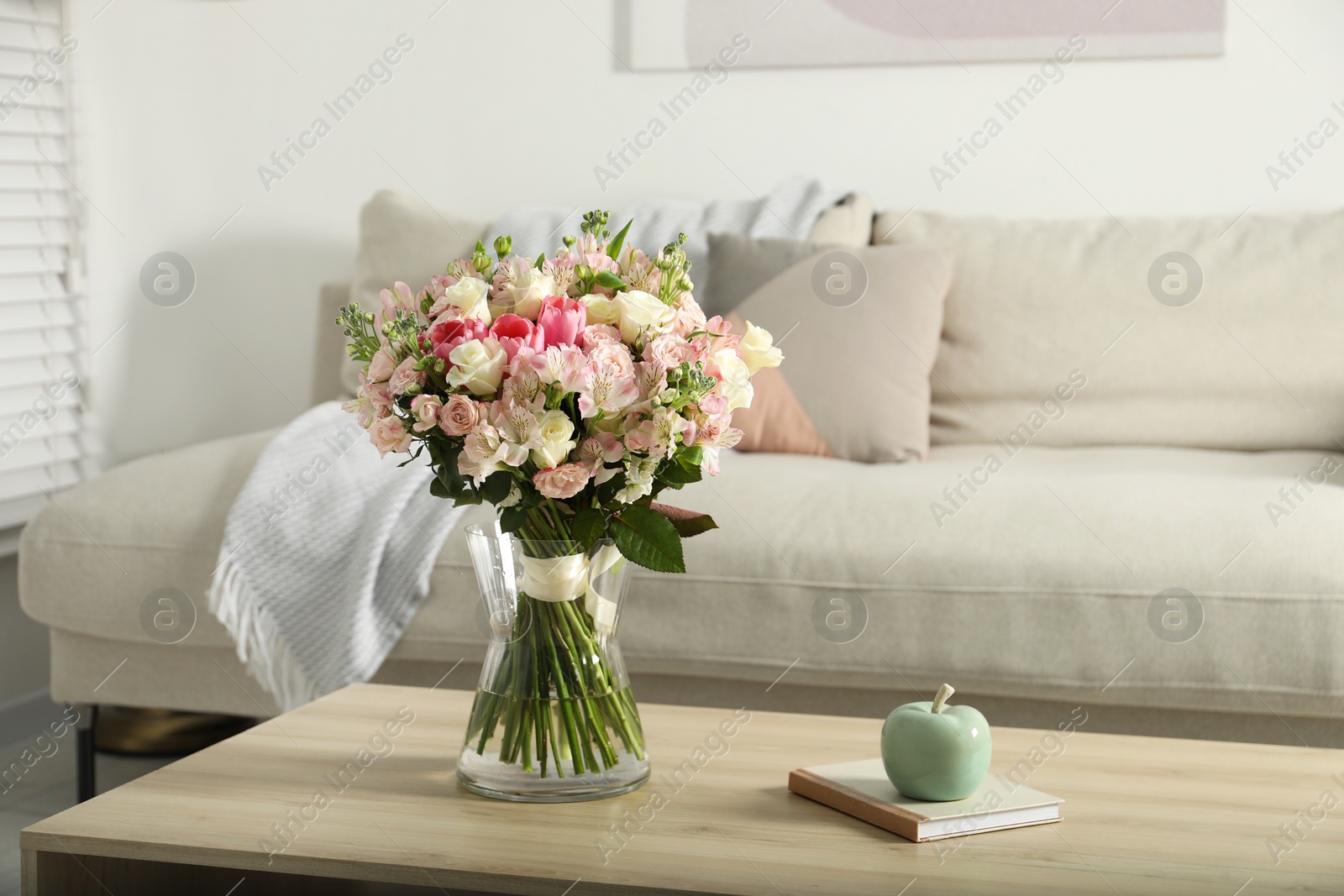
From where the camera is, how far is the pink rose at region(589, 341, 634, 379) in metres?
0.90

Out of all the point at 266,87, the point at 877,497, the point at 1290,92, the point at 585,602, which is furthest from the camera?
the point at 266,87

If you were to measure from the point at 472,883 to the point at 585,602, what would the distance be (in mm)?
238

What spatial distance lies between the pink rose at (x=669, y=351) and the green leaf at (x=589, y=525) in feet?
0.44

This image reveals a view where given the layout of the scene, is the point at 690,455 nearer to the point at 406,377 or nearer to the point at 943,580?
the point at 406,377

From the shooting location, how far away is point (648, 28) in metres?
2.68

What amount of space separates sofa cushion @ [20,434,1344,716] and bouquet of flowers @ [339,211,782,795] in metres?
0.66

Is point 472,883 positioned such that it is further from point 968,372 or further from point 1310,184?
point 1310,184

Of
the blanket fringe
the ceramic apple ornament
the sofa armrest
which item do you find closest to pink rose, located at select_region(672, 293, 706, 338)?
the ceramic apple ornament

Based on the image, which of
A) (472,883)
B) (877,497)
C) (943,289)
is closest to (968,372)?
(943,289)

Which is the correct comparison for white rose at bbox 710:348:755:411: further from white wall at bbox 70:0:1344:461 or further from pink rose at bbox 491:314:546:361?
white wall at bbox 70:0:1344:461

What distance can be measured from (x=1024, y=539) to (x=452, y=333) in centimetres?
96

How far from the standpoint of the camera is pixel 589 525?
967 mm

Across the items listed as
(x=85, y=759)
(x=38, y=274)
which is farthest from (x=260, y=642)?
(x=38, y=274)

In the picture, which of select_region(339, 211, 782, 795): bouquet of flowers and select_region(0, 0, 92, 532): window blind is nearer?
select_region(339, 211, 782, 795): bouquet of flowers
